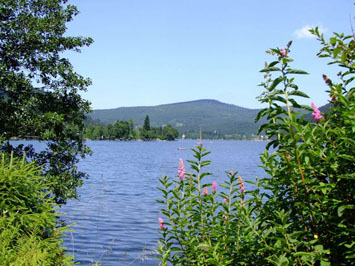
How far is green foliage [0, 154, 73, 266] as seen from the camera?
3.77 m

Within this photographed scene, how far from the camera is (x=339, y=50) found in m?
3.36

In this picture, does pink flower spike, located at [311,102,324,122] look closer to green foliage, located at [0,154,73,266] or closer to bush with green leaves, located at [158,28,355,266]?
bush with green leaves, located at [158,28,355,266]

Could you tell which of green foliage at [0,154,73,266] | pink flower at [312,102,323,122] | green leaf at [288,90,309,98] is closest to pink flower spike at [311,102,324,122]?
pink flower at [312,102,323,122]

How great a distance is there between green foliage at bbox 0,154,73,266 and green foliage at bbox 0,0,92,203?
8.63 meters

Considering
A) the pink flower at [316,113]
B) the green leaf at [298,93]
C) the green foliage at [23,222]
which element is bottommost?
the green foliage at [23,222]

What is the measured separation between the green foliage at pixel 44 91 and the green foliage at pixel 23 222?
8.63 metres

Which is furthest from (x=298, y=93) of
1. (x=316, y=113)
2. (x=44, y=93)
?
(x=44, y=93)

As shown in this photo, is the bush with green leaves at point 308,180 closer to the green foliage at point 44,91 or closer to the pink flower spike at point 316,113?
the pink flower spike at point 316,113

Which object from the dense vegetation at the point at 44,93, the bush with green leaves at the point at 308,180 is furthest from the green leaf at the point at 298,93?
the dense vegetation at the point at 44,93

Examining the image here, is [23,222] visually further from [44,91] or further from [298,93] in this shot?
[44,91]

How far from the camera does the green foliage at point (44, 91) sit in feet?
43.5

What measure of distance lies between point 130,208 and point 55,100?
1444 cm

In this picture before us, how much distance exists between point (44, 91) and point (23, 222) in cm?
1097

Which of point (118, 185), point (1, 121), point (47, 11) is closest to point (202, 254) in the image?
point (1, 121)
